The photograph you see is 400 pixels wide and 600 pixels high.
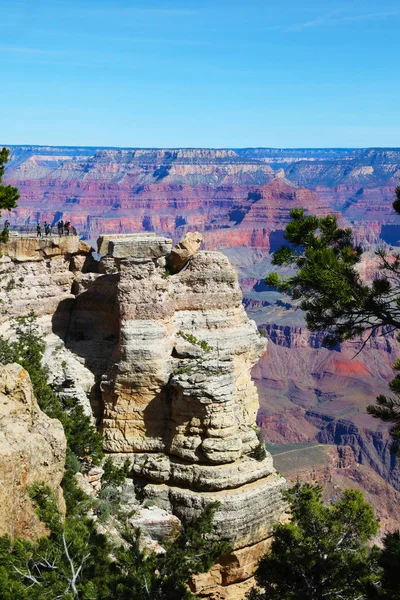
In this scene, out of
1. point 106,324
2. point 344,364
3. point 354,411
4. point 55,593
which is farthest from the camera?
point 344,364

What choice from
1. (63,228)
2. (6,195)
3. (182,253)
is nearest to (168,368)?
(182,253)

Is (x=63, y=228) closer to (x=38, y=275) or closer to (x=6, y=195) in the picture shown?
(x=38, y=275)

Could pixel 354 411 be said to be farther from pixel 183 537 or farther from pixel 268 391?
pixel 183 537

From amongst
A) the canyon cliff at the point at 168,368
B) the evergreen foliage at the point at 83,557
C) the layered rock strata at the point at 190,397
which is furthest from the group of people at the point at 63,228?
the evergreen foliage at the point at 83,557

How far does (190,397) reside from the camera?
23.7 m

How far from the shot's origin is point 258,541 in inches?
934

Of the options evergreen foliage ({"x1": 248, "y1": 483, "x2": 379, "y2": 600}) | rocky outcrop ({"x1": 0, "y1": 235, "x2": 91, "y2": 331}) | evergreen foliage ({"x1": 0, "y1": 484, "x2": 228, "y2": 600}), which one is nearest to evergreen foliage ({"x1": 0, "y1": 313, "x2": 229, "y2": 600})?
evergreen foliage ({"x1": 0, "y1": 484, "x2": 228, "y2": 600})

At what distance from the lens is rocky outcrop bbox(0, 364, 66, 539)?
551 inches

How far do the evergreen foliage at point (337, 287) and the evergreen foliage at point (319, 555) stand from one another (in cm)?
542

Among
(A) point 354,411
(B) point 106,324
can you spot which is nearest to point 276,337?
(A) point 354,411

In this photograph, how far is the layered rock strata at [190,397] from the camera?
920 inches

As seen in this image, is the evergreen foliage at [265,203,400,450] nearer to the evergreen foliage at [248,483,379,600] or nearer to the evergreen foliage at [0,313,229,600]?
the evergreen foliage at [248,483,379,600]

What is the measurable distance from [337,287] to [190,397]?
9.39 metres

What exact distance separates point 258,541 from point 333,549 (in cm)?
459
